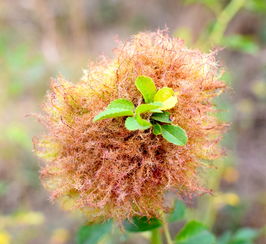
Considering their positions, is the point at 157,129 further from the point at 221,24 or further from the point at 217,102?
the point at 221,24

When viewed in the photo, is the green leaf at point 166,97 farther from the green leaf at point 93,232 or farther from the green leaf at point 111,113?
the green leaf at point 93,232

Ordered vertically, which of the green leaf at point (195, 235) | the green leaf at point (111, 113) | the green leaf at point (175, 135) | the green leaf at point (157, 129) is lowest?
the green leaf at point (195, 235)

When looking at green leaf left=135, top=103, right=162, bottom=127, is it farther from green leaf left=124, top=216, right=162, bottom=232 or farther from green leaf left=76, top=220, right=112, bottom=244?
green leaf left=76, top=220, right=112, bottom=244

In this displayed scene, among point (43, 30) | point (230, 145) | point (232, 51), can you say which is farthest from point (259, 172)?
point (43, 30)

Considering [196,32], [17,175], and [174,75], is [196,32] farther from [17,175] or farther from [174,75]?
[174,75]

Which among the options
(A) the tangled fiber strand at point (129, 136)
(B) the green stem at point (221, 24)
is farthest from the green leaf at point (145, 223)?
(B) the green stem at point (221, 24)

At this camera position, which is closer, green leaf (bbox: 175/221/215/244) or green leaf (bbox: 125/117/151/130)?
green leaf (bbox: 125/117/151/130)

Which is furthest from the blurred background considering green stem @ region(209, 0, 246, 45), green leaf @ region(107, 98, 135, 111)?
green leaf @ region(107, 98, 135, 111)
